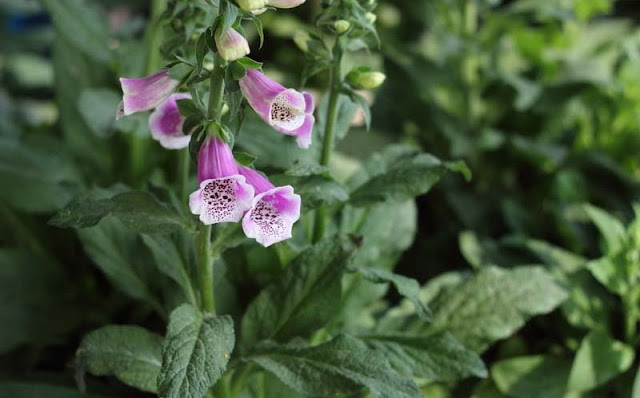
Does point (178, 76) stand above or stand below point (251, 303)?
above

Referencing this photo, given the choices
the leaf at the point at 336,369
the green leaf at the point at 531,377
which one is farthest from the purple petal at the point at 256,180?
the green leaf at the point at 531,377

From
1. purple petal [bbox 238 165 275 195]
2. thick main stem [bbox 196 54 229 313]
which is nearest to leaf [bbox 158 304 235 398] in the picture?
thick main stem [bbox 196 54 229 313]

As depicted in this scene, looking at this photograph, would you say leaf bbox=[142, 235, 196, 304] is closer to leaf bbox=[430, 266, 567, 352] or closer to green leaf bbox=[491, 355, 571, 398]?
leaf bbox=[430, 266, 567, 352]

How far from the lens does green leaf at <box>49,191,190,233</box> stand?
2.43 feet

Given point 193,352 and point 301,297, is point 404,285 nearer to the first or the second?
point 301,297

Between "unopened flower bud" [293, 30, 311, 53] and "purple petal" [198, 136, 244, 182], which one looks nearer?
"purple petal" [198, 136, 244, 182]

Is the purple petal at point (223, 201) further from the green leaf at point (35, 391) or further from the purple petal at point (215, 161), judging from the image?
the green leaf at point (35, 391)

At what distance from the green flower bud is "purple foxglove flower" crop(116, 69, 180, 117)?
7.0 inches

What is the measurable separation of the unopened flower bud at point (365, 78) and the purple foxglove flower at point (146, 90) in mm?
209

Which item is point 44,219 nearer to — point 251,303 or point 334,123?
point 251,303

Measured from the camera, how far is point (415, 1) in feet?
4.89

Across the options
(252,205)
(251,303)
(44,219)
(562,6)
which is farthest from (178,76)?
(562,6)

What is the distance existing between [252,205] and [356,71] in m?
0.23

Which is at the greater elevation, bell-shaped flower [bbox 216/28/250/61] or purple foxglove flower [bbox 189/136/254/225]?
bell-shaped flower [bbox 216/28/250/61]
